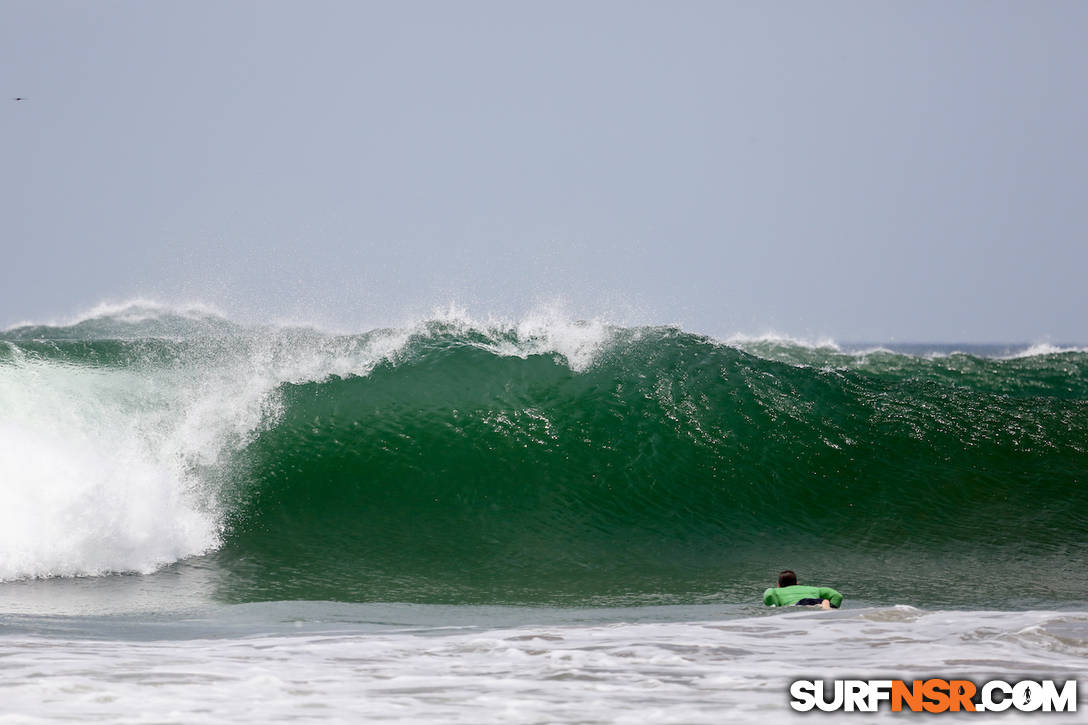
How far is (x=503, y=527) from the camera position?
895 cm

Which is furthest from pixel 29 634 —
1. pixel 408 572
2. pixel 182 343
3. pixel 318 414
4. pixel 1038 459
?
pixel 1038 459

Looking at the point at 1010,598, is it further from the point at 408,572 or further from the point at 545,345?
the point at 545,345

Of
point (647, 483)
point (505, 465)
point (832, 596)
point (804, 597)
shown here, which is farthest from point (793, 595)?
point (505, 465)

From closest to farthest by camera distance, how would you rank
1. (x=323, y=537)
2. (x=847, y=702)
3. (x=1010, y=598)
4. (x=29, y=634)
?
1. (x=847, y=702)
2. (x=29, y=634)
3. (x=1010, y=598)
4. (x=323, y=537)

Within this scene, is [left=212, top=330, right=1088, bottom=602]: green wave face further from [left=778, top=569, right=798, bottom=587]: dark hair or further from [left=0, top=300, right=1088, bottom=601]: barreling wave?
[left=778, top=569, right=798, bottom=587]: dark hair

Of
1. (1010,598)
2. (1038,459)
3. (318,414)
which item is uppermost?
(318,414)

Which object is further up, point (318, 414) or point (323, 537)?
point (318, 414)

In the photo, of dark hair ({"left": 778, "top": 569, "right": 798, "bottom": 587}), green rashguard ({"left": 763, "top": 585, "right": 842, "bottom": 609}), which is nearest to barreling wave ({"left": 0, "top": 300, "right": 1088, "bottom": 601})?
dark hair ({"left": 778, "top": 569, "right": 798, "bottom": 587})

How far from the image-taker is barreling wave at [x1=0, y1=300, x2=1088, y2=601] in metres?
7.88

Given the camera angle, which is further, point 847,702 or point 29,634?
point 29,634

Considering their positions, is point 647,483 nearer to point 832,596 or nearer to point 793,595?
point 793,595

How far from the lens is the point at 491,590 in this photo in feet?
23.9

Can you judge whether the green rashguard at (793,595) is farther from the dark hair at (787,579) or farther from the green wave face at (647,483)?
the green wave face at (647,483)

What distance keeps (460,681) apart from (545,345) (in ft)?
26.0
